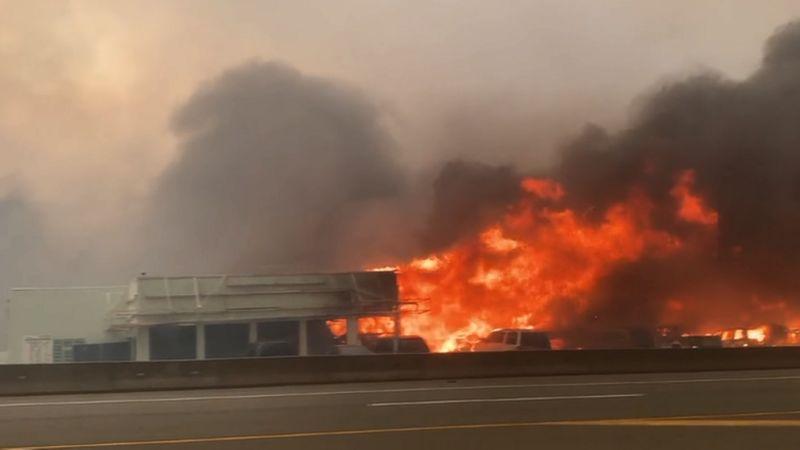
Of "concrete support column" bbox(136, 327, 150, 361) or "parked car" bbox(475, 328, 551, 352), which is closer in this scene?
"concrete support column" bbox(136, 327, 150, 361)

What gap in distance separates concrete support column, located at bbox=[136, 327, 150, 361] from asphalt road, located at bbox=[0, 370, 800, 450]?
4.62m

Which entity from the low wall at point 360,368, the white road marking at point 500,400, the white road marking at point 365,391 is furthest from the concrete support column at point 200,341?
the white road marking at point 500,400

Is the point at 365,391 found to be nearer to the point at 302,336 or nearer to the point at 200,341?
the point at 302,336

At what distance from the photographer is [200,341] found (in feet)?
54.9

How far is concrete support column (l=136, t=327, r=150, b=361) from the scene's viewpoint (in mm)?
16406

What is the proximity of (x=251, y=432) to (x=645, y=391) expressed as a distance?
20.0ft

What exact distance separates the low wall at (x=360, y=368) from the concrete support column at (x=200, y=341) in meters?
4.15

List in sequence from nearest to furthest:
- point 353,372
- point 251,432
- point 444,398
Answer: point 251,432 < point 444,398 < point 353,372

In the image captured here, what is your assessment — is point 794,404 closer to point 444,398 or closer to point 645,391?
point 645,391

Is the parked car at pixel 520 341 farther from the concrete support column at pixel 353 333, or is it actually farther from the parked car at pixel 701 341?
the parked car at pixel 701 341

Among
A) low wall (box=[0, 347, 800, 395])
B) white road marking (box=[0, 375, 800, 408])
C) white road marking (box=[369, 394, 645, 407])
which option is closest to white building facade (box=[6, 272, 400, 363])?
low wall (box=[0, 347, 800, 395])

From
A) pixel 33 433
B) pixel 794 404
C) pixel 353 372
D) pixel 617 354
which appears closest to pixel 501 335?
pixel 617 354

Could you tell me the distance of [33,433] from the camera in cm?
779

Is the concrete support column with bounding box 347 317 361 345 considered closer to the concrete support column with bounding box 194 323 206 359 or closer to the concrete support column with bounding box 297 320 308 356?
the concrete support column with bounding box 297 320 308 356
